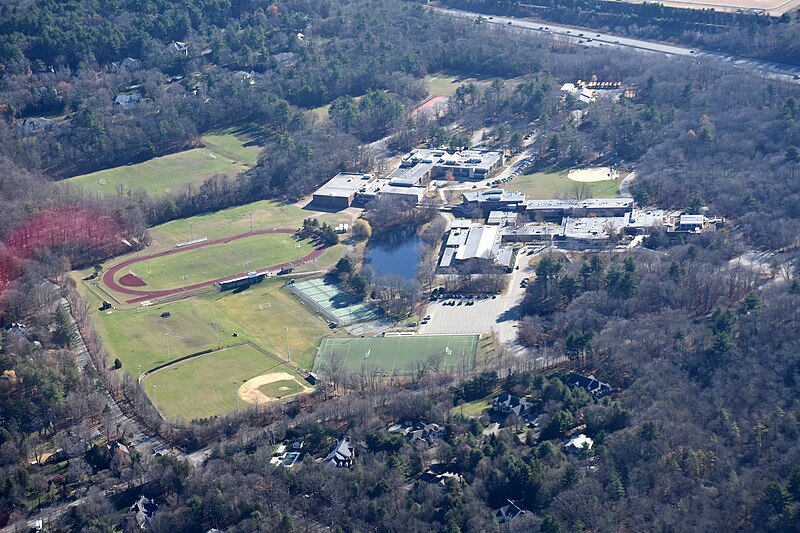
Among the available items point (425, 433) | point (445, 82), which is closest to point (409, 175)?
point (445, 82)

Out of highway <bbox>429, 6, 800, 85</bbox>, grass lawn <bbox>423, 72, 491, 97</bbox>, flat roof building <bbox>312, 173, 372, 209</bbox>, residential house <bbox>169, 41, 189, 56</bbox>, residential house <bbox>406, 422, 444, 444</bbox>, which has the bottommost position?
flat roof building <bbox>312, 173, 372, 209</bbox>

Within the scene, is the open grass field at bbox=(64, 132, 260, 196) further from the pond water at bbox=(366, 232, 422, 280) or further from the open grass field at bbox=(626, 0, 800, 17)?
the open grass field at bbox=(626, 0, 800, 17)

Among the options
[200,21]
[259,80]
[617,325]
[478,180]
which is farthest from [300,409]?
[200,21]

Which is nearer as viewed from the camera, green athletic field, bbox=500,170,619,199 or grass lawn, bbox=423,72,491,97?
green athletic field, bbox=500,170,619,199

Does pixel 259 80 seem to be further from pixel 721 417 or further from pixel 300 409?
pixel 721 417

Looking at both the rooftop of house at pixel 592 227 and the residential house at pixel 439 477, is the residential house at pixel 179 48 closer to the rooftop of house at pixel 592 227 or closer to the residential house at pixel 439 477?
the rooftop of house at pixel 592 227

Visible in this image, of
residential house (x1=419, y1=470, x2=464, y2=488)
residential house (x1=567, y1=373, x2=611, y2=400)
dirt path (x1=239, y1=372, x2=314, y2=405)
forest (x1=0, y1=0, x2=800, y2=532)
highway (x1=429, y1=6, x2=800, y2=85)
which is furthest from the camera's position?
highway (x1=429, y1=6, x2=800, y2=85)

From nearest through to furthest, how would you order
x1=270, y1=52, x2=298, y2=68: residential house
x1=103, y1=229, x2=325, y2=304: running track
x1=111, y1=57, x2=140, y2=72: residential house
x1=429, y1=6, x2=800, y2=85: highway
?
1. x1=103, y1=229, x2=325, y2=304: running track
2. x1=429, y1=6, x2=800, y2=85: highway
3. x1=111, y1=57, x2=140, y2=72: residential house
4. x1=270, y1=52, x2=298, y2=68: residential house

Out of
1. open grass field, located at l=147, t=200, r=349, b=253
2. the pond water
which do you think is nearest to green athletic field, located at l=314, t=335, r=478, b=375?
the pond water
